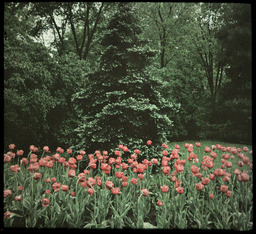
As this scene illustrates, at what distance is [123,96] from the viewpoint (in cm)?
354

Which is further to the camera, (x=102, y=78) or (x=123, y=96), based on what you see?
(x=102, y=78)

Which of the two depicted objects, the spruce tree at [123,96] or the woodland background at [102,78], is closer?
the woodland background at [102,78]

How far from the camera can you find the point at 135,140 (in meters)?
3.38

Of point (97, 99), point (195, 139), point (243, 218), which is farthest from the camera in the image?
point (195, 139)

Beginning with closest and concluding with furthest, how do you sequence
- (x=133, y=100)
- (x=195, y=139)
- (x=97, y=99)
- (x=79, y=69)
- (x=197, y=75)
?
(x=133, y=100) → (x=97, y=99) → (x=79, y=69) → (x=195, y=139) → (x=197, y=75)

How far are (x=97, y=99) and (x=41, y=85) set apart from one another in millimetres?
1026

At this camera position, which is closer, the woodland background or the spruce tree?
the woodland background

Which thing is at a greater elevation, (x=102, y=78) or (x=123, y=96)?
(x=102, y=78)

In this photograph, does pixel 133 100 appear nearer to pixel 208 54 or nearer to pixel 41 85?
pixel 41 85

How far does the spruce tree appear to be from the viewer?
3.35m

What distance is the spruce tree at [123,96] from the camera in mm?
3348

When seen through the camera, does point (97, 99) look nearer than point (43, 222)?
No

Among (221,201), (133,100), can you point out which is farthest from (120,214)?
(133,100)

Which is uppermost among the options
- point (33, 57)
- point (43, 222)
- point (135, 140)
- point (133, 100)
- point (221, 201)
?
point (33, 57)
